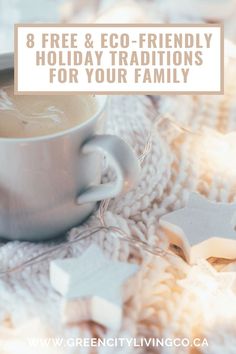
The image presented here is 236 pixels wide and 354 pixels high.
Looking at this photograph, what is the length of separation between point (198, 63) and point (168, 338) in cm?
17

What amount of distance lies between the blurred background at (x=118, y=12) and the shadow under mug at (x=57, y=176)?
20 centimetres

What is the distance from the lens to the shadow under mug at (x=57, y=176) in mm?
295

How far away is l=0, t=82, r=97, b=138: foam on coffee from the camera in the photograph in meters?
0.31

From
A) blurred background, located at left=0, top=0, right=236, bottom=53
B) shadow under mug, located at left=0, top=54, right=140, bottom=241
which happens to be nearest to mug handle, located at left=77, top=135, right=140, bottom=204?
shadow under mug, located at left=0, top=54, right=140, bottom=241

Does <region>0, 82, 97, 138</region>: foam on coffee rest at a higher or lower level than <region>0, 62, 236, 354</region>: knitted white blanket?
higher

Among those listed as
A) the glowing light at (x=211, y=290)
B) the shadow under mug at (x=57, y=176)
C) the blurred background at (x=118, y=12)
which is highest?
the blurred background at (x=118, y=12)

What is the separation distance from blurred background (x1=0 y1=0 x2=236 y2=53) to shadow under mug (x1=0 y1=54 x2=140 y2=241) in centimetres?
20

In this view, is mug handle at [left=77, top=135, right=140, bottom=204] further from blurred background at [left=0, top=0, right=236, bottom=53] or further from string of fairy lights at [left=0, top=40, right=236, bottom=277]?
blurred background at [left=0, top=0, right=236, bottom=53]

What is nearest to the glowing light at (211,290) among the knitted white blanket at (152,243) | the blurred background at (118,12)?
the knitted white blanket at (152,243)

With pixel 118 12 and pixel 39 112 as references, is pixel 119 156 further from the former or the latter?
pixel 118 12

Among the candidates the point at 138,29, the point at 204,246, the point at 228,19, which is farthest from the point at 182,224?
the point at 228,19

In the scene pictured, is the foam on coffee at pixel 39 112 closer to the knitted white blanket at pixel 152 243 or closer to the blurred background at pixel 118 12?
the knitted white blanket at pixel 152 243

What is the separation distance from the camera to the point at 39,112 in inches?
13.0

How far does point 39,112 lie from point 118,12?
8.1 inches
